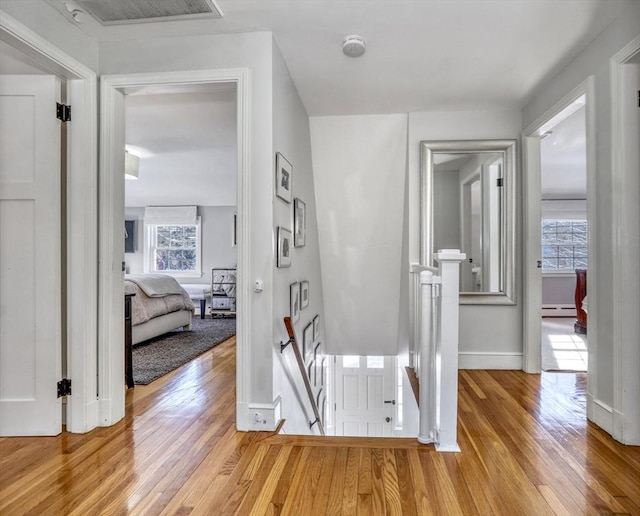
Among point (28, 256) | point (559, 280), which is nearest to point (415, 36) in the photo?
point (28, 256)

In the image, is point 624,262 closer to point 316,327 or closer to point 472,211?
point 472,211

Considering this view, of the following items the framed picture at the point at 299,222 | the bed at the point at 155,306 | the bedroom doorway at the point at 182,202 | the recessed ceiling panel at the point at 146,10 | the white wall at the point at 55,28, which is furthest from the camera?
the bed at the point at 155,306

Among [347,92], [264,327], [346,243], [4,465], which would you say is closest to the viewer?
[4,465]

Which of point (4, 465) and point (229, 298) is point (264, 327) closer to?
point (4, 465)

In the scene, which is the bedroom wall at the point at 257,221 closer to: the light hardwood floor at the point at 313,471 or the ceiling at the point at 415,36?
the ceiling at the point at 415,36

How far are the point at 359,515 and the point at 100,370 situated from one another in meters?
1.67

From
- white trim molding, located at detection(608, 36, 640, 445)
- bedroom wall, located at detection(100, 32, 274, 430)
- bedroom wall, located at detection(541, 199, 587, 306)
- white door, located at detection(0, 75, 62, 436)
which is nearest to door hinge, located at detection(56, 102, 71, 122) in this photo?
white door, located at detection(0, 75, 62, 436)

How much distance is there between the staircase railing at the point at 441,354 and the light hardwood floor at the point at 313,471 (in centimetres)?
12

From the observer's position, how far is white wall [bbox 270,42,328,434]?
2.36 metres

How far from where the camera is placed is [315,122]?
3.69 meters

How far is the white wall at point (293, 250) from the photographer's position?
93.0 inches

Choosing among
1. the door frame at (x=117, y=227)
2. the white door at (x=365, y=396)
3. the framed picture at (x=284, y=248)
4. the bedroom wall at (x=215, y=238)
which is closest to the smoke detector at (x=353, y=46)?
the door frame at (x=117, y=227)

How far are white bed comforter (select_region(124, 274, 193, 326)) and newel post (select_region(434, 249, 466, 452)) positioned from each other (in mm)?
3363

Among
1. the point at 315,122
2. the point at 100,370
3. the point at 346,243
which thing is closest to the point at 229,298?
the point at 346,243
